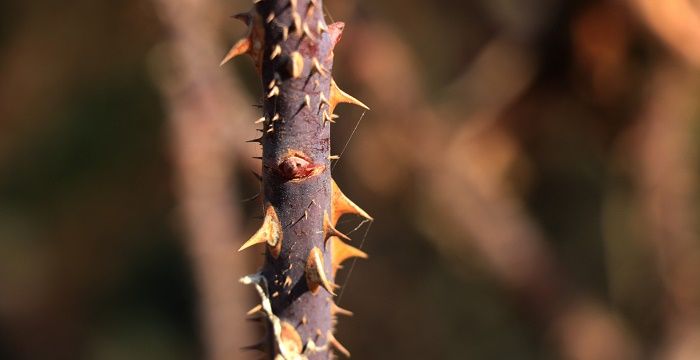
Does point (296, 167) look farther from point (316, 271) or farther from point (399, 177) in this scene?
point (399, 177)

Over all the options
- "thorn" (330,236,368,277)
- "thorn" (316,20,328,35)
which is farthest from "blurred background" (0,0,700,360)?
"thorn" (316,20,328,35)

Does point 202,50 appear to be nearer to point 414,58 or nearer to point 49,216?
point 414,58

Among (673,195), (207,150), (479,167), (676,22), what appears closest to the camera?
(207,150)

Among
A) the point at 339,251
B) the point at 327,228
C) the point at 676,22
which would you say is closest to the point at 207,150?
the point at 676,22

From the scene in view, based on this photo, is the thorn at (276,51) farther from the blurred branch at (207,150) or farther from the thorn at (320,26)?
the blurred branch at (207,150)

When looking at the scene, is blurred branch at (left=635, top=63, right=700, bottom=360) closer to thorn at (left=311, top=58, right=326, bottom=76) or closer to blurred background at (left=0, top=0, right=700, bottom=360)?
blurred background at (left=0, top=0, right=700, bottom=360)

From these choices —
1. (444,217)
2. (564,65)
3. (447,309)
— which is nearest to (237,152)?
(444,217)
